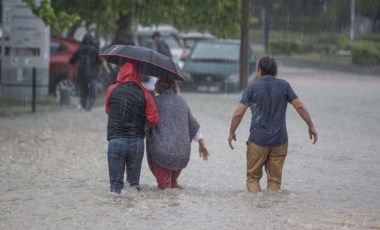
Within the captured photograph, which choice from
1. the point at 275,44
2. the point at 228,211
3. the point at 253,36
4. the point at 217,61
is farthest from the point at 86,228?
the point at 253,36

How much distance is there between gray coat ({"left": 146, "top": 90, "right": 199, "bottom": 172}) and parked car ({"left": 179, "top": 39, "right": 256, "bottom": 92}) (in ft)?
52.6

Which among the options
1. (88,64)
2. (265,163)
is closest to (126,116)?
(265,163)

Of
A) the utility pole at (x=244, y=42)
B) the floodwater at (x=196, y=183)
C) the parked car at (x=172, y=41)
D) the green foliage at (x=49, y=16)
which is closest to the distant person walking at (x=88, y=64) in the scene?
the floodwater at (x=196, y=183)

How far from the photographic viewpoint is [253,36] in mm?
66625

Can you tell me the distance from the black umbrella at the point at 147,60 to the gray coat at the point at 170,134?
275 mm

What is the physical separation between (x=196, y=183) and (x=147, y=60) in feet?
8.57

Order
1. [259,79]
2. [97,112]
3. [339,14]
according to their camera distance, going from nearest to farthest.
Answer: [259,79]
[97,112]
[339,14]

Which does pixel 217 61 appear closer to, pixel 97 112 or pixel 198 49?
pixel 198 49

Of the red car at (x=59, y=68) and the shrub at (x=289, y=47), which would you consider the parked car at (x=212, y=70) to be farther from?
the shrub at (x=289, y=47)

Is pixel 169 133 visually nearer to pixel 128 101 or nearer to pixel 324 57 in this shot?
pixel 128 101

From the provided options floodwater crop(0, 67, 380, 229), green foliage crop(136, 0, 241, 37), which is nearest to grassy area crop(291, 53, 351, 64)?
green foliage crop(136, 0, 241, 37)

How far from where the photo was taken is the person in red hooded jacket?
8742mm

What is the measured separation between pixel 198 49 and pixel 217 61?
56.5 inches

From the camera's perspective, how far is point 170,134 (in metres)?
8.98
